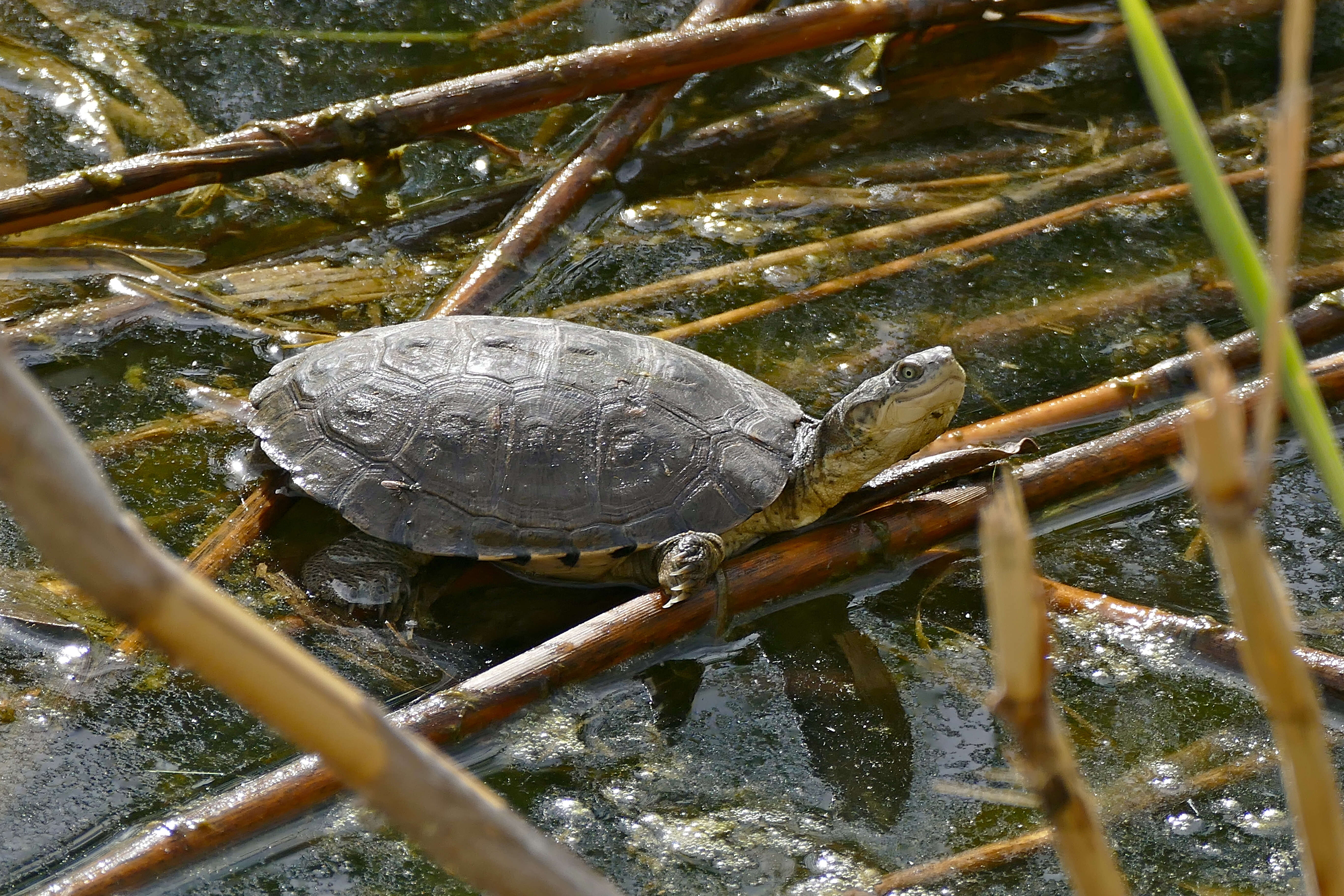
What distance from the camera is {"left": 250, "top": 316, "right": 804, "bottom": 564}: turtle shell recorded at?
119 inches

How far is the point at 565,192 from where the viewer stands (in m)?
4.72

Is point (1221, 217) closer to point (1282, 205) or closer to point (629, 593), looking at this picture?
point (1282, 205)

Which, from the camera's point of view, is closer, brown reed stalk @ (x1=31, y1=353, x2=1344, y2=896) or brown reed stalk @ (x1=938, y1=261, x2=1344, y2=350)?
brown reed stalk @ (x1=31, y1=353, x2=1344, y2=896)

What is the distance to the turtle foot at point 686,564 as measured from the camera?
2.88m

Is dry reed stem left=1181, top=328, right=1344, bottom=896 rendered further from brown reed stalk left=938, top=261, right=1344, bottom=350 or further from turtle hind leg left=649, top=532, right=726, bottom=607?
brown reed stalk left=938, top=261, right=1344, bottom=350

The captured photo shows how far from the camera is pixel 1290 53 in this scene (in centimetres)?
59

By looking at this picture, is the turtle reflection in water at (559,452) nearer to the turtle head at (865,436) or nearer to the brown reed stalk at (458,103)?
the turtle head at (865,436)

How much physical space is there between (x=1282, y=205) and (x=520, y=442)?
262cm

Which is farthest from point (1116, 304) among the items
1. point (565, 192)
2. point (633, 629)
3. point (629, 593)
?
point (633, 629)

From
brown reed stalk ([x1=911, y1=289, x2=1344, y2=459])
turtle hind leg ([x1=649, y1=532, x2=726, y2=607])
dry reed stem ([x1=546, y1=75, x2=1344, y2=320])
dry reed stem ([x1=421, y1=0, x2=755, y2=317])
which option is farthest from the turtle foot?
dry reed stem ([x1=546, y1=75, x2=1344, y2=320])

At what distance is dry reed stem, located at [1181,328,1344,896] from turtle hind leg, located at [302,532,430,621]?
2563 mm

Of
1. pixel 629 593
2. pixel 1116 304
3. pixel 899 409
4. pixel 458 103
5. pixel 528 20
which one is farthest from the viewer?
pixel 528 20

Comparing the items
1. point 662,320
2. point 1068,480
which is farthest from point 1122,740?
point 662,320

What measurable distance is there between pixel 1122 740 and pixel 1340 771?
18.1 inches
